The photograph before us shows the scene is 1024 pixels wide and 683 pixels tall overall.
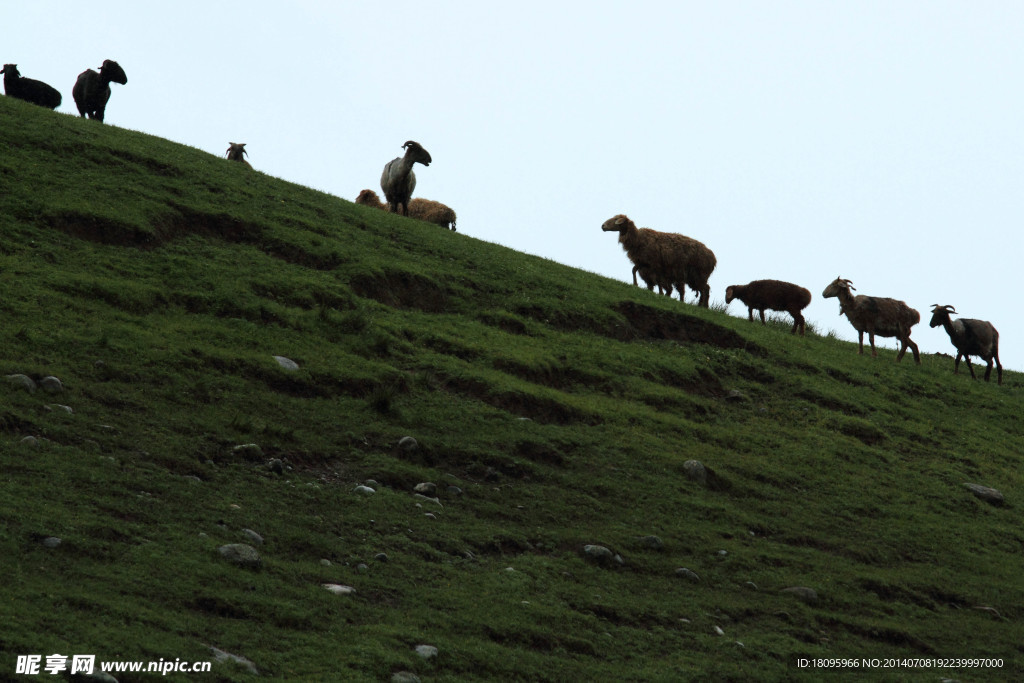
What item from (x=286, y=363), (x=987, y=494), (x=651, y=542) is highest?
(x=286, y=363)

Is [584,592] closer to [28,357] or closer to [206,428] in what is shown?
[206,428]

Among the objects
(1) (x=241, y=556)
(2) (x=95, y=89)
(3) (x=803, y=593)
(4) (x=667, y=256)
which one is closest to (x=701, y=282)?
(4) (x=667, y=256)

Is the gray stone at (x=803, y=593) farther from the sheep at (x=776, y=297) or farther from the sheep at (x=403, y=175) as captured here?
the sheep at (x=403, y=175)

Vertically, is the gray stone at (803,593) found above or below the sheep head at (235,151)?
below

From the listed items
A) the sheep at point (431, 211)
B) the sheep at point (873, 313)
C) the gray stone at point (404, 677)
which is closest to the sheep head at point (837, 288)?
the sheep at point (873, 313)

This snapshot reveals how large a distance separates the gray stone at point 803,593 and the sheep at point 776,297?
14.6 metres

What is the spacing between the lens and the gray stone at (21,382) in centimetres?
952

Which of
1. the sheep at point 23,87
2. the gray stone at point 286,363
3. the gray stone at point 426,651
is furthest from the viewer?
the sheep at point 23,87

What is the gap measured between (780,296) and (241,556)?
18.6m

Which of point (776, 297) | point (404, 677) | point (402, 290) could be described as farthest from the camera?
point (776, 297)

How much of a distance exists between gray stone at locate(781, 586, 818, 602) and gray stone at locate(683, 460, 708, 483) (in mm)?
2835

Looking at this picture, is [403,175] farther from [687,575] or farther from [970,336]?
[687,575]

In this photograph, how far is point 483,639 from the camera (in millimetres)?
7312

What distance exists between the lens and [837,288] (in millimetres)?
23219
